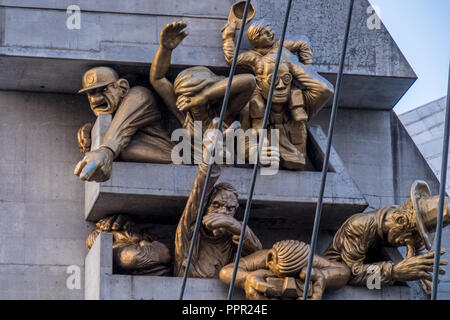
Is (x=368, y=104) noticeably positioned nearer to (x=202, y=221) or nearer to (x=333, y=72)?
(x=333, y=72)

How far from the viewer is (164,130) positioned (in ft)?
60.6

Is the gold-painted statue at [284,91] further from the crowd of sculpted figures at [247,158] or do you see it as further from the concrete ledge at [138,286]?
the concrete ledge at [138,286]

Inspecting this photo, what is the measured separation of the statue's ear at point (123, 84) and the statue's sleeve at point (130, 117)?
54mm

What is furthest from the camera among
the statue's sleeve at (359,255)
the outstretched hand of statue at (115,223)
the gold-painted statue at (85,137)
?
the gold-painted statue at (85,137)

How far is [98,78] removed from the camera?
18.1m

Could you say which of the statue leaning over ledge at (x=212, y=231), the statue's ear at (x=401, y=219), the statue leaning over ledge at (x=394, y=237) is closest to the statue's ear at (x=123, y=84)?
the statue leaning over ledge at (x=212, y=231)

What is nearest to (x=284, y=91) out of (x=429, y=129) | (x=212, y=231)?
(x=212, y=231)

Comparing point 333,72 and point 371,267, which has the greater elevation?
point 333,72

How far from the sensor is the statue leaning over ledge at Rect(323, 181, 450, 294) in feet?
57.8

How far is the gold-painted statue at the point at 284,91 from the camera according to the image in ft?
60.1

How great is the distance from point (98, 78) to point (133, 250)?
1.97 m

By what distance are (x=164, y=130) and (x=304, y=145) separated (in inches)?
61.0

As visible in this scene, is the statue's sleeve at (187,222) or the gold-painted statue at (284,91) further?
the gold-painted statue at (284,91)
